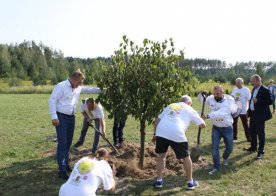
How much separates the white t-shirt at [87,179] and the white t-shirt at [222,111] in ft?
12.5

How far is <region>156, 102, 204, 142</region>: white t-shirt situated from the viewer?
673 cm

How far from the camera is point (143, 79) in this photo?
7.80 m

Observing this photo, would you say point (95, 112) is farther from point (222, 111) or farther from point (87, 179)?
point (87, 179)

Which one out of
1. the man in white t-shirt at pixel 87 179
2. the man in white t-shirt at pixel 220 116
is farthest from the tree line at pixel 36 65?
the man in white t-shirt at pixel 87 179

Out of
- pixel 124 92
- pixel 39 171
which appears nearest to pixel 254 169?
pixel 124 92

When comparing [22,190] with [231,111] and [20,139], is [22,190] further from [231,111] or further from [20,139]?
[20,139]

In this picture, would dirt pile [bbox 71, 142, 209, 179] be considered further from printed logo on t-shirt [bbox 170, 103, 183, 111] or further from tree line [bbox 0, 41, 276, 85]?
tree line [bbox 0, 41, 276, 85]

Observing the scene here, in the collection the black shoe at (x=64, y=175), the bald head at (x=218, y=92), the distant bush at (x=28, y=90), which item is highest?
the bald head at (x=218, y=92)

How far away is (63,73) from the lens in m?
91.7

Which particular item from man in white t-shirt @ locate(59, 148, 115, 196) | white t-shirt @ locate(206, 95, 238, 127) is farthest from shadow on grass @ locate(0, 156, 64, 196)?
white t-shirt @ locate(206, 95, 238, 127)

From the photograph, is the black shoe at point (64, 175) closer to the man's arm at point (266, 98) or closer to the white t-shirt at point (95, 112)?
the white t-shirt at point (95, 112)

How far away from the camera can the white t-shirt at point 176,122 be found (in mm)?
6734

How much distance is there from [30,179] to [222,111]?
4.17m

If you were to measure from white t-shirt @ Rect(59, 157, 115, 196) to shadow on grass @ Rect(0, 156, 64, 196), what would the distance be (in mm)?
2432
